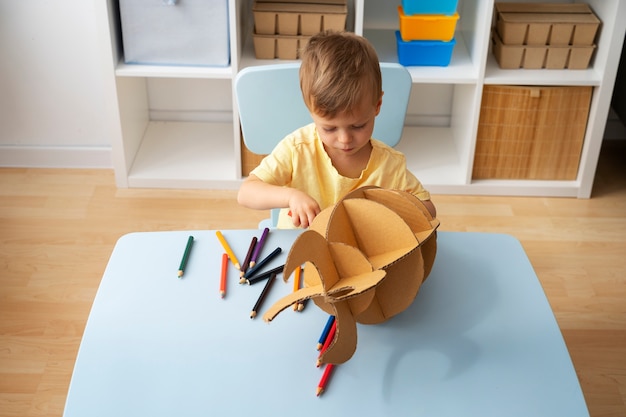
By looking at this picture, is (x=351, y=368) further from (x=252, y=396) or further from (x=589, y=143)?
(x=589, y=143)

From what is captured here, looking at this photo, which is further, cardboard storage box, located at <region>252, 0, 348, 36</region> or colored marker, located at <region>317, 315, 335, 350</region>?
cardboard storage box, located at <region>252, 0, 348, 36</region>

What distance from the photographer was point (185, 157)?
2594mm

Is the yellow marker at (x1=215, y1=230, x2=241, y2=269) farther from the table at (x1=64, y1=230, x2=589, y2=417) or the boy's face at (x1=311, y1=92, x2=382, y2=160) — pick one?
the boy's face at (x1=311, y1=92, x2=382, y2=160)

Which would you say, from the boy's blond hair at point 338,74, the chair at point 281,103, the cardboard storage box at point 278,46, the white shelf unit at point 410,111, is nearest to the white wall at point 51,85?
the white shelf unit at point 410,111

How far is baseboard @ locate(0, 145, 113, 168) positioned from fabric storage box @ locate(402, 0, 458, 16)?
113 cm

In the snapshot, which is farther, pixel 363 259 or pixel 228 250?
pixel 228 250

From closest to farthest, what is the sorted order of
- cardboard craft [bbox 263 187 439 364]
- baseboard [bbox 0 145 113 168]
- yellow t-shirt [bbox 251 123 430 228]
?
cardboard craft [bbox 263 187 439 364]
yellow t-shirt [bbox 251 123 430 228]
baseboard [bbox 0 145 113 168]

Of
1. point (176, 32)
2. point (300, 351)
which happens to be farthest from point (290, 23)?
point (300, 351)

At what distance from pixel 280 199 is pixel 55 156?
165 centimetres

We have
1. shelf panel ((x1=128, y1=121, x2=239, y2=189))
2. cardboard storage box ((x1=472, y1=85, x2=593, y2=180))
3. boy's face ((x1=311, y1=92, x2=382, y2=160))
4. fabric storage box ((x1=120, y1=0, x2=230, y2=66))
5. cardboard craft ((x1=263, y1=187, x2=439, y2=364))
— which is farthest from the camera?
shelf panel ((x1=128, y1=121, x2=239, y2=189))

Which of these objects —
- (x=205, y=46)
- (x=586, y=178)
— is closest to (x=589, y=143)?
(x=586, y=178)

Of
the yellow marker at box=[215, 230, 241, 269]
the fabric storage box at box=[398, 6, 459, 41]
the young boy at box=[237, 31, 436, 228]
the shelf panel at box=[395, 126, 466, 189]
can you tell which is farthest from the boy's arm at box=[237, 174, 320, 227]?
the shelf panel at box=[395, 126, 466, 189]

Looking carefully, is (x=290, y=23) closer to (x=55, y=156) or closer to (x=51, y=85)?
(x=51, y=85)

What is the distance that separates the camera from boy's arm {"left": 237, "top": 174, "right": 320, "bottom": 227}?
45.4 inches
